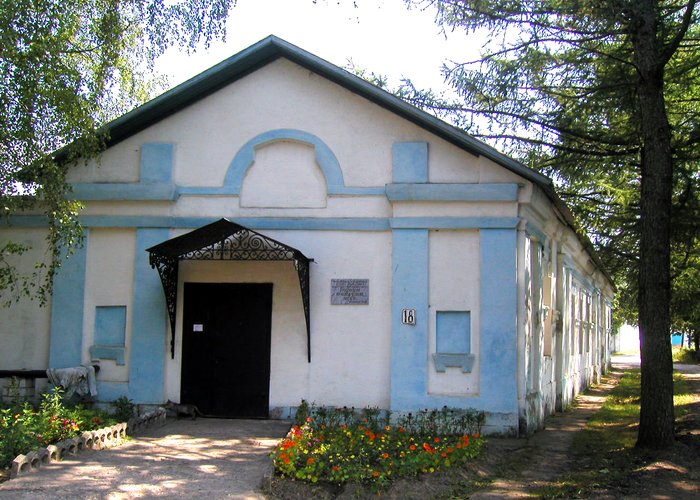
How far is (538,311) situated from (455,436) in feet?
11.1

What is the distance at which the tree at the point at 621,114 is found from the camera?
1017cm

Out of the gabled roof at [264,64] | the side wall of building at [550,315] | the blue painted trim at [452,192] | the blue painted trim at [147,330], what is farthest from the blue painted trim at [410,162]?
the blue painted trim at [147,330]

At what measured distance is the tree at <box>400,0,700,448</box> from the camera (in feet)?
33.4

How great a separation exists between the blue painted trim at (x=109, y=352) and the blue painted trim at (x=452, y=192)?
16.5 feet

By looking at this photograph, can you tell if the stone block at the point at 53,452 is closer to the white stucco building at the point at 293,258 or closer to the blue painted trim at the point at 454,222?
the white stucco building at the point at 293,258

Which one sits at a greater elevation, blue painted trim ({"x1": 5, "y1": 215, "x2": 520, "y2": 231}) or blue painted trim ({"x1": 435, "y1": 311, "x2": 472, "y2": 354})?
blue painted trim ({"x1": 5, "y1": 215, "x2": 520, "y2": 231})

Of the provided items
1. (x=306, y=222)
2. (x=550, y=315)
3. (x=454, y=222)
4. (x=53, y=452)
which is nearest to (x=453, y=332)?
(x=454, y=222)

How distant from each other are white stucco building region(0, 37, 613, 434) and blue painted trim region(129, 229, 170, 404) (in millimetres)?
32

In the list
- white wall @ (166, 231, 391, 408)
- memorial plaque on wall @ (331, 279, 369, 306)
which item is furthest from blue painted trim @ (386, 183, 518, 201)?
memorial plaque on wall @ (331, 279, 369, 306)

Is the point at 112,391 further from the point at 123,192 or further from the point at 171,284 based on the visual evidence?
the point at 123,192

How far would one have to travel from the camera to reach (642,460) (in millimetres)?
9516

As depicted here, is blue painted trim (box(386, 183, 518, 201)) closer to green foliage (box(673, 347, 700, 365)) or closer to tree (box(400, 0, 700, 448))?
tree (box(400, 0, 700, 448))

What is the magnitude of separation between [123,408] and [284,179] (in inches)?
172

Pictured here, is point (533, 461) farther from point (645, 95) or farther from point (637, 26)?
point (637, 26)
